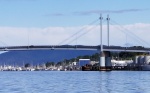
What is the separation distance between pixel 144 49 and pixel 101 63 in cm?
1437

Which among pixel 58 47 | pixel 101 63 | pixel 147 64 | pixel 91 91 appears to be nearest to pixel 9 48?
pixel 58 47

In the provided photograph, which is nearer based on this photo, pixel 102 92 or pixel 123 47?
pixel 102 92

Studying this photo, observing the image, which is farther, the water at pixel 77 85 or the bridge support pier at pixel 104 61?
the bridge support pier at pixel 104 61

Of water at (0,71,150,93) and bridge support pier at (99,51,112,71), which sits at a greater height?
bridge support pier at (99,51,112,71)

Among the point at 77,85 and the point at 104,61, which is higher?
the point at 104,61

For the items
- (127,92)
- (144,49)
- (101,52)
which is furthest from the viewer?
(144,49)

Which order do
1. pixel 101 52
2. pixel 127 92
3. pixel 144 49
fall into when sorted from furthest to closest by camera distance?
pixel 144 49, pixel 101 52, pixel 127 92

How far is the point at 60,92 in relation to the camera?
48.8 metres

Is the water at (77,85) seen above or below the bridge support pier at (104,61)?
below

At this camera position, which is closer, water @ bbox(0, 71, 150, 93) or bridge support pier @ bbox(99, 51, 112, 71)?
water @ bbox(0, 71, 150, 93)

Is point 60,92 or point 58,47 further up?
point 58,47

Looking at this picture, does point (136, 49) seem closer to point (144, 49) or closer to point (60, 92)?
point (144, 49)

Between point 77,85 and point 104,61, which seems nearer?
point 77,85

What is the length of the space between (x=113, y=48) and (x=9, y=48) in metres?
26.3
